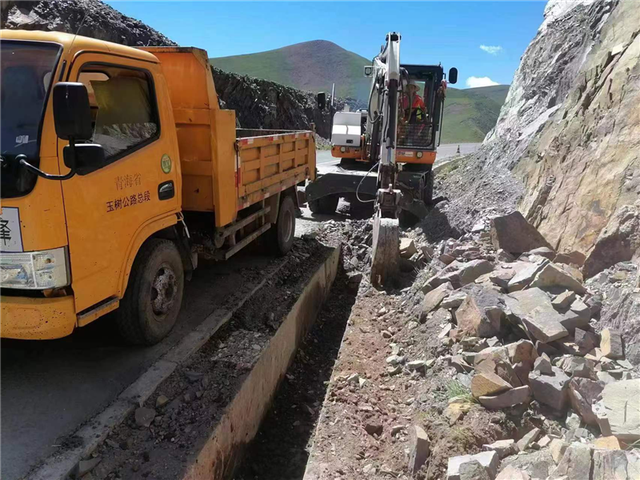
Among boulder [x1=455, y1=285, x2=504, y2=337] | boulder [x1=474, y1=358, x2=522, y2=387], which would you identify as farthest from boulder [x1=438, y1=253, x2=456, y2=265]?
boulder [x1=474, y1=358, x2=522, y2=387]

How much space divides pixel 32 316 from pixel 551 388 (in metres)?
3.63

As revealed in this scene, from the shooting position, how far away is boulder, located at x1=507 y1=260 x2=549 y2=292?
494 centimetres

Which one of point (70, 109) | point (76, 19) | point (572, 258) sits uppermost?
point (76, 19)

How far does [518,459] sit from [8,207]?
3.61 meters

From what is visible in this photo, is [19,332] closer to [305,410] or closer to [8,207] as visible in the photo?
[8,207]

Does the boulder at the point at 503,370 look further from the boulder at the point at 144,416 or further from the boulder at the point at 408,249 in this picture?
the boulder at the point at 408,249

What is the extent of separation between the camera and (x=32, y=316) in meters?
3.15

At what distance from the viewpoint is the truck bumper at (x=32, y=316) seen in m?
3.13

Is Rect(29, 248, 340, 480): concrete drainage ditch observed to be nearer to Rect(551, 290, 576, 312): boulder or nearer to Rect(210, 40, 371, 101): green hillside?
Rect(551, 290, 576, 312): boulder

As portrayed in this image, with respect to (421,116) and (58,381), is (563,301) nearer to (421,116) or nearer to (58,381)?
(58,381)

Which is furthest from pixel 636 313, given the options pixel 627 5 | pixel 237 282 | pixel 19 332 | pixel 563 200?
pixel 627 5

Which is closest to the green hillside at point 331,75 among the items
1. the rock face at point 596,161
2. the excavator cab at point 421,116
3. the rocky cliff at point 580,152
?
the rocky cliff at point 580,152

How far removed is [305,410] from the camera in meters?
5.03

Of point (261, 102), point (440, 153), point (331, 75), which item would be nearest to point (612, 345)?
point (261, 102)
